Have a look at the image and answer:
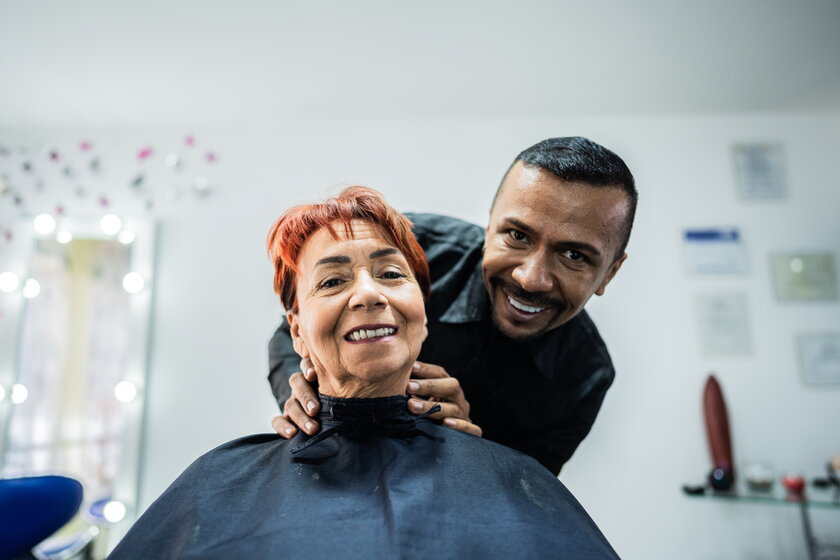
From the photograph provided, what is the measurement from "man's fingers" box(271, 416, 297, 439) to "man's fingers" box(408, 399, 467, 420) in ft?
0.87

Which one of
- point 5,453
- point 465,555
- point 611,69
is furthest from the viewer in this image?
point 5,453

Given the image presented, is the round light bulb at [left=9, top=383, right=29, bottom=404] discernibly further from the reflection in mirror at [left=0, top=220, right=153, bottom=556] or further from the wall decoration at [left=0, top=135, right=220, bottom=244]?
the wall decoration at [left=0, top=135, right=220, bottom=244]

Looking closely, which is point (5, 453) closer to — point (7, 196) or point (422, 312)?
point (7, 196)

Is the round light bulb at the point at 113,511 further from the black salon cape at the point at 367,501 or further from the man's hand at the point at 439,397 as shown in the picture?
the man's hand at the point at 439,397

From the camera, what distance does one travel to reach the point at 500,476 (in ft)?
3.36

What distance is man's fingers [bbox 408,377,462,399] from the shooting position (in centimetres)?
114

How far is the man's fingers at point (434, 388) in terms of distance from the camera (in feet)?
3.74

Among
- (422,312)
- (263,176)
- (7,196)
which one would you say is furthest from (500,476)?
(7,196)

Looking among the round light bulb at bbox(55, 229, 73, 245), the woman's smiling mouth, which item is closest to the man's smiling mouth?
the woman's smiling mouth

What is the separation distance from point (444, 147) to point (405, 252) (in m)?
1.65

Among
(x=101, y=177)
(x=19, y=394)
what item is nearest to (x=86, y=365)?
(x=19, y=394)

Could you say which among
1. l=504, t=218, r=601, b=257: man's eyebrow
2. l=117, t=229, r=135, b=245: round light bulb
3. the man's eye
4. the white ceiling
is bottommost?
the man's eye

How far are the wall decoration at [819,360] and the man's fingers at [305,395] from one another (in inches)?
111

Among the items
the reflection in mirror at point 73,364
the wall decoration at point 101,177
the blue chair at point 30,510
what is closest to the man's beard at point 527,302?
the blue chair at point 30,510
